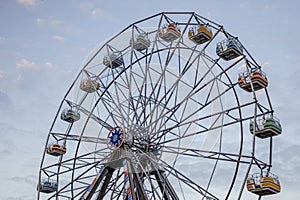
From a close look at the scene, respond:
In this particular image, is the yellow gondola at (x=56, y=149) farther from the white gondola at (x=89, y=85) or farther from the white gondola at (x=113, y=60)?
the white gondola at (x=113, y=60)

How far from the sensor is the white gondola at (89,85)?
21.8 metres

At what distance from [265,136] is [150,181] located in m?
4.66

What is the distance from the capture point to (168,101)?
20.3 m

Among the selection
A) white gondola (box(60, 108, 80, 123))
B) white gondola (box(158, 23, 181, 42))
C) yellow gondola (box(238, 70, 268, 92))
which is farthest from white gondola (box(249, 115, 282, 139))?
white gondola (box(60, 108, 80, 123))

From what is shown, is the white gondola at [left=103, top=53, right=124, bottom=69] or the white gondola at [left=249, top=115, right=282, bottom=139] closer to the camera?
the white gondola at [left=249, top=115, right=282, bottom=139]

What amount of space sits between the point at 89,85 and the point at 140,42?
3.15 meters

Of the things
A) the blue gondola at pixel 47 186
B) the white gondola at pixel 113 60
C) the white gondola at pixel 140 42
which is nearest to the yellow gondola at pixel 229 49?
the white gondola at pixel 140 42

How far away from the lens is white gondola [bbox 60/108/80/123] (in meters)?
22.1

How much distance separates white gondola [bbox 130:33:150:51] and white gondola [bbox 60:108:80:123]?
422 centimetres

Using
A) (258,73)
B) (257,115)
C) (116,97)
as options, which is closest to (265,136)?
(257,115)

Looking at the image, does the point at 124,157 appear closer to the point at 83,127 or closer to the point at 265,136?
the point at 83,127

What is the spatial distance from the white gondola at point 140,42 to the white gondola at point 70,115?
4221mm

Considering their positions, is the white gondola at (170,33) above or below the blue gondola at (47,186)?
above

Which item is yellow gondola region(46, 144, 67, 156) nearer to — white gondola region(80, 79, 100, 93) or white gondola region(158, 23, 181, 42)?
white gondola region(80, 79, 100, 93)
